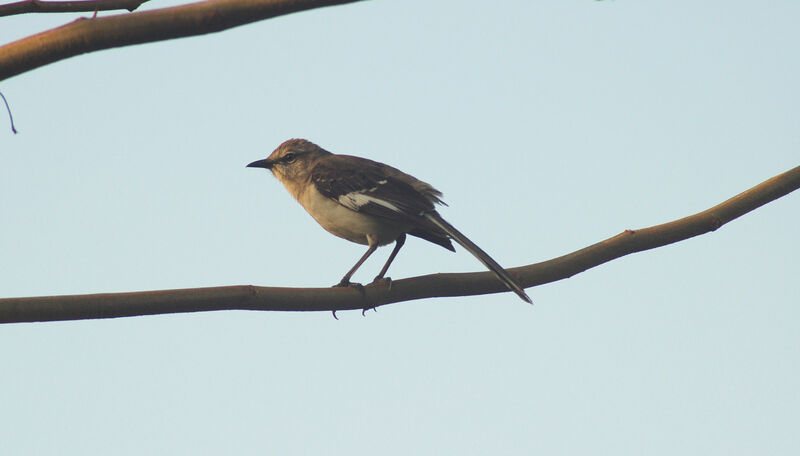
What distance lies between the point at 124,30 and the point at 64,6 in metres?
0.78

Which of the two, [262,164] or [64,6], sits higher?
[262,164]

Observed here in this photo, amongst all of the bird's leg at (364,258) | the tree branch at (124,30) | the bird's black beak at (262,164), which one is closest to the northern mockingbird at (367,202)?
the bird's leg at (364,258)

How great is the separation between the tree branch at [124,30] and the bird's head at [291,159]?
488 cm

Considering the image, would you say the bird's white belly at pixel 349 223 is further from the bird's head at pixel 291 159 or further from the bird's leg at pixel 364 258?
the bird's head at pixel 291 159

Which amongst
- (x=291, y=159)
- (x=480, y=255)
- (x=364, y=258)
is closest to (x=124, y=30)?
(x=480, y=255)

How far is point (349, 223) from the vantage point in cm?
693

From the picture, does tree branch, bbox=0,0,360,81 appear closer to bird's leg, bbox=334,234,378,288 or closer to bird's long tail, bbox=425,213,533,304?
bird's long tail, bbox=425,213,533,304

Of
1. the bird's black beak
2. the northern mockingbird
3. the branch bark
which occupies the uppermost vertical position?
the bird's black beak

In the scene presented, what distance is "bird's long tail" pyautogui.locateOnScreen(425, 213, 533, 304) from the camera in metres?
4.73

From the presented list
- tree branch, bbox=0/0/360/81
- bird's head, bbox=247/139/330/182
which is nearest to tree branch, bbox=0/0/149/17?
tree branch, bbox=0/0/360/81

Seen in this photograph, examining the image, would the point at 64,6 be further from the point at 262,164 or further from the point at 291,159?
the point at 262,164

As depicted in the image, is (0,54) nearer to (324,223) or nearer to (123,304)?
(123,304)

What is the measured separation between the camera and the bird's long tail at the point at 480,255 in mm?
4727

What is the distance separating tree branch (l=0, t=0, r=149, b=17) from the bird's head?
436 cm
